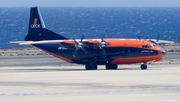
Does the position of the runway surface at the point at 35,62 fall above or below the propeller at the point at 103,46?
below

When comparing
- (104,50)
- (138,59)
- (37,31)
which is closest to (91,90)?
(138,59)

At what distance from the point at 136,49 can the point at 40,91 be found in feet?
75.1

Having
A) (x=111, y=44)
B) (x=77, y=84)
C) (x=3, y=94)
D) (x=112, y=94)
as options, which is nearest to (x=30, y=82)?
(x=77, y=84)

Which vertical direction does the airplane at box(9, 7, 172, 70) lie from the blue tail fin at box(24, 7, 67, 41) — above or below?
below

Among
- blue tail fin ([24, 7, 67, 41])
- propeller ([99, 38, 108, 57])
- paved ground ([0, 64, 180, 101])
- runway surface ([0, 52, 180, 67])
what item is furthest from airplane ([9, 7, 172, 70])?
paved ground ([0, 64, 180, 101])

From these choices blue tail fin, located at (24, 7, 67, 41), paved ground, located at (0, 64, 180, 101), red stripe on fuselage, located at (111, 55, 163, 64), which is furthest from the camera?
blue tail fin, located at (24, 7, 67, 41)

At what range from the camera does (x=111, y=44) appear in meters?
43.4

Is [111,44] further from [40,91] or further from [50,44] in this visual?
[40,91]

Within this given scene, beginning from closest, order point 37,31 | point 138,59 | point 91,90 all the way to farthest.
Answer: point 91,90
point 138,59
point 37,31

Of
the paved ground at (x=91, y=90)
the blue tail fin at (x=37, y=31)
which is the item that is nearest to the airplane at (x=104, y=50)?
the blue tail fin at (x=37, y=31)

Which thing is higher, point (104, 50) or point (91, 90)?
point (104, 50)

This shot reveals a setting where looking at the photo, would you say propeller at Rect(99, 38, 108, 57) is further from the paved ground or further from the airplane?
the paved ground

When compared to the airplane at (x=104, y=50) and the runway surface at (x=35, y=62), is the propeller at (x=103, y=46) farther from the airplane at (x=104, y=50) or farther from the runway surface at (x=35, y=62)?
the runway surface at (x=35, y=62)

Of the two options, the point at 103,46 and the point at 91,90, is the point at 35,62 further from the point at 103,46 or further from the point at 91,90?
the point at 91,90
